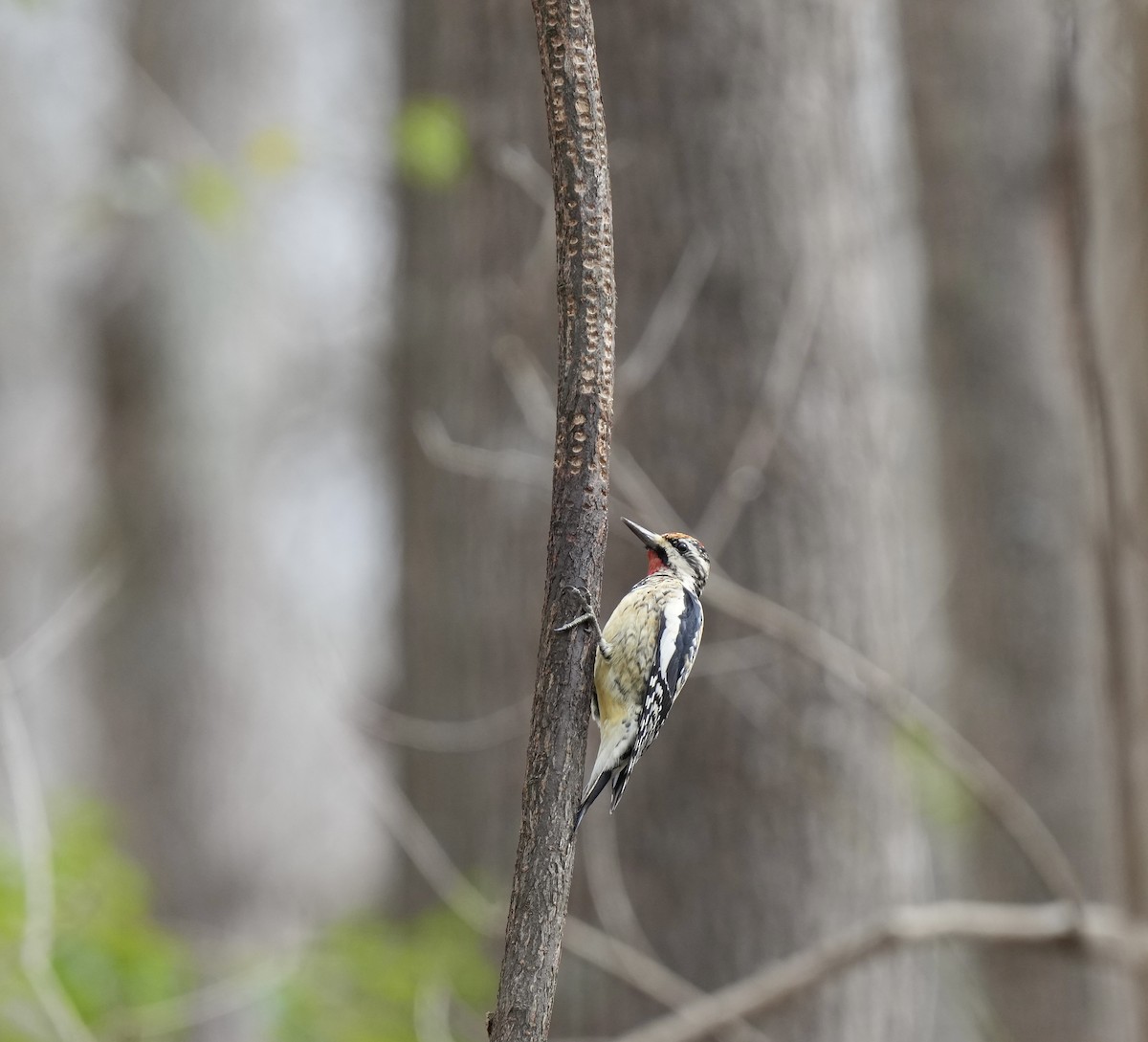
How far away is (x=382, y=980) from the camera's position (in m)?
4.48

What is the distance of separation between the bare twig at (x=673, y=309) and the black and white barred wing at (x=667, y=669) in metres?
1.07

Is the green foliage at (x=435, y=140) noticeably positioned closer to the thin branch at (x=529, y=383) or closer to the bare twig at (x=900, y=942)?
the thin branch at (x=529, y=383)

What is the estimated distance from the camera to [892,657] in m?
3.81

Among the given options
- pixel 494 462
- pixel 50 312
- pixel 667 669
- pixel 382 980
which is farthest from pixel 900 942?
pixel 50 312

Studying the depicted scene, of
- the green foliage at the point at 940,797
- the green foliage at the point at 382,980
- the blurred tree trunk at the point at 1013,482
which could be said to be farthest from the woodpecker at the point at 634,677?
the blurred tree trunk at the point at 1013,482

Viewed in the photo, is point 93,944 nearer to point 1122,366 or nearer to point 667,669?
point 667,669

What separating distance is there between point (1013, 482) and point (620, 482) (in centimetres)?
347

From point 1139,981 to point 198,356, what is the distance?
20.0 ft

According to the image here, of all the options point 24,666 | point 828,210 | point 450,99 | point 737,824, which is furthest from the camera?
point 24,666


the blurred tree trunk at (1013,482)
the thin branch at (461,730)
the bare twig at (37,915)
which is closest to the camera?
the bare twig at (37,915)

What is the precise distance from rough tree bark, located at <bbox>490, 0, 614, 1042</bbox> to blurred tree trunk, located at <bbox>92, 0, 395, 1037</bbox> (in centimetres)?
535

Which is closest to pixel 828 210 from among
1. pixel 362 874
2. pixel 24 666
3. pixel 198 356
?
pixel 24 666

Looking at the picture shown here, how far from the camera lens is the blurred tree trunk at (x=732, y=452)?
139 inches

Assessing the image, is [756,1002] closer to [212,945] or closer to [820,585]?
[820,585]
